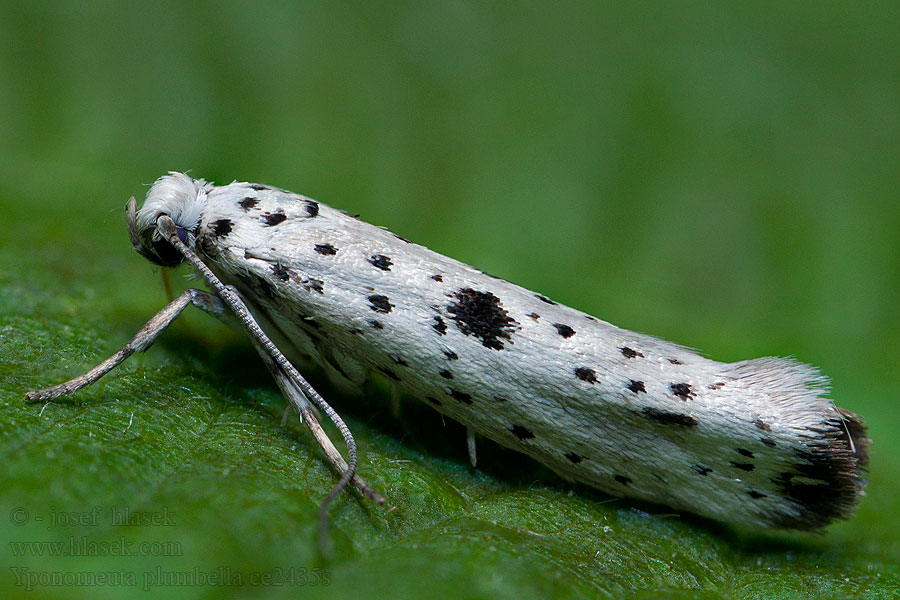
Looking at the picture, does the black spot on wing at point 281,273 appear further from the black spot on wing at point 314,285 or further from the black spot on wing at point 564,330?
the black spot on wing at point 564,330

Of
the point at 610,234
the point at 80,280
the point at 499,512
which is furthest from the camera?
the point at 610,234

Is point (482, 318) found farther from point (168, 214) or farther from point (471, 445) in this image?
point (168, 214)

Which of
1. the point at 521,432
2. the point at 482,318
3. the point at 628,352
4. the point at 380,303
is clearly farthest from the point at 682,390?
the point at 380,303

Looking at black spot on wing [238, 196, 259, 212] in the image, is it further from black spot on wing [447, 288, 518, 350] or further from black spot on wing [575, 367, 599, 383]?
black spot on wing [575, 367, 599, 383]

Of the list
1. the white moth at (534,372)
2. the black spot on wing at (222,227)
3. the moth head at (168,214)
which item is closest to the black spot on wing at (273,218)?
the white moth at (534,372)

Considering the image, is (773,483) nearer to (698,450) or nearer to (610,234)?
(698,450)

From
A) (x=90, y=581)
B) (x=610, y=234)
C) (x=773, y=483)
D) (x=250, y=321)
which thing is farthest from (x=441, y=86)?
(x=90, y=581)
